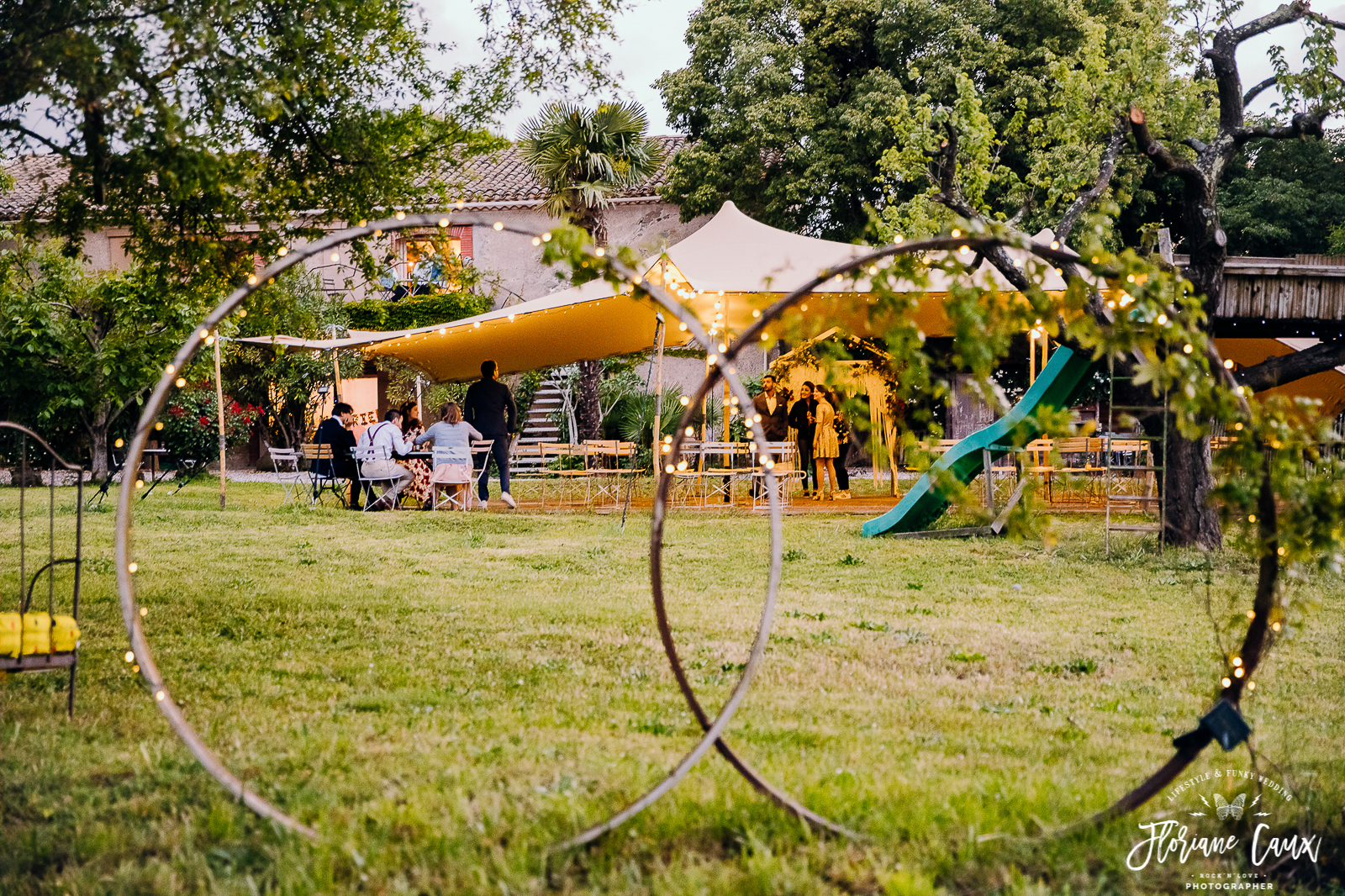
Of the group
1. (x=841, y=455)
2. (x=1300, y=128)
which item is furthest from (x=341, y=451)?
(x=1300, y=128)

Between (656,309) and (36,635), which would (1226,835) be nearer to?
(36,635)

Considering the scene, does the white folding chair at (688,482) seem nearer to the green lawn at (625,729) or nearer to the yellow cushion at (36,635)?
the green lawn at (625,729)

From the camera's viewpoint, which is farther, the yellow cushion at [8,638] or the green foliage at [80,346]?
the green foliage at [80,346]

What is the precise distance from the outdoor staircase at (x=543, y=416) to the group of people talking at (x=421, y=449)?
774 centimetres

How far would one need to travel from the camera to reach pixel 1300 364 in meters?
8.68

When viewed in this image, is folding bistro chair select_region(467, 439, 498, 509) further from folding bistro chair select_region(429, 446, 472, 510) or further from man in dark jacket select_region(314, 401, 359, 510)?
man in dark jacket select_region(314, 401, 359, 510)

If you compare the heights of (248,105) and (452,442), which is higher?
(248,105)

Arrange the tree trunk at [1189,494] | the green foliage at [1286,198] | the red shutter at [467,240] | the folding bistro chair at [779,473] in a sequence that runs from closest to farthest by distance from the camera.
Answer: the tree trunk at [1189,494] → the folding bistro chair at [779,473] → the green foliage at [1286,198] → the red shutter at [467,240]

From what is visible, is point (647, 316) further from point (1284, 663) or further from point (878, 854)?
point (878, 854)

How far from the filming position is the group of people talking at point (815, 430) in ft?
47.2

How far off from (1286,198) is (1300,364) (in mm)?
16681

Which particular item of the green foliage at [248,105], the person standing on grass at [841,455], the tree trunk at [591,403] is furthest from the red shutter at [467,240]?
the green foliage at [248,105]

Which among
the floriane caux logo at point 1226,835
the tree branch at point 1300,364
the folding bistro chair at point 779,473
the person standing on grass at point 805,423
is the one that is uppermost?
the tree branch at point 1300,364

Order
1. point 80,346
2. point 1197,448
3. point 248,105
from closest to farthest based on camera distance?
1. point 248,105
2. point 1197,448
3. point 80,346
